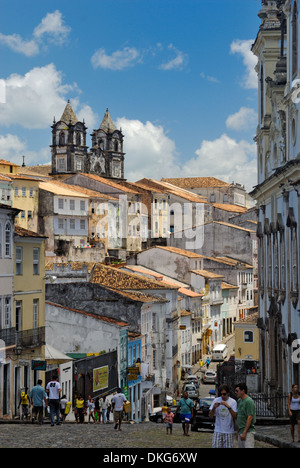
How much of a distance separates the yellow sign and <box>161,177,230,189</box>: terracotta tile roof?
409 feet

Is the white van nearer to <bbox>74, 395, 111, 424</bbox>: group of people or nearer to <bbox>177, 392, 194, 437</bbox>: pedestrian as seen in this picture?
<bbox>74, 395, 111, 424</bbox>: group of people

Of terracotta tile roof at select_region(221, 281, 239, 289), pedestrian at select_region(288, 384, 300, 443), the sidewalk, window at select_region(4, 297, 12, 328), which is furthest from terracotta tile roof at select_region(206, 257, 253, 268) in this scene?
pedestrian at select_region(288, 384, 300, 443)

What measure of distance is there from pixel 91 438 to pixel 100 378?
23.1 metres

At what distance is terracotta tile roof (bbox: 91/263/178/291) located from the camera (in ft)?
222

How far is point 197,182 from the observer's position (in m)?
173

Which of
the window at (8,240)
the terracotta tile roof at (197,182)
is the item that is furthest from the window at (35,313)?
the terracotta tile roof at (197,182)

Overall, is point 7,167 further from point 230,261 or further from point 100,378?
point 100,378

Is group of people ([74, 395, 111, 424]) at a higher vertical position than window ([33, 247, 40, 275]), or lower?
lower

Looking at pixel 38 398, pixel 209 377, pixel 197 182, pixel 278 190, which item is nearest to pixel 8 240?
pixel 278 190

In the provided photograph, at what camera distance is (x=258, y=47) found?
149ft

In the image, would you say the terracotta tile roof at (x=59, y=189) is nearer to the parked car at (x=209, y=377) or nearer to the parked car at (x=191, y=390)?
the parked car at (x=209, y=377)

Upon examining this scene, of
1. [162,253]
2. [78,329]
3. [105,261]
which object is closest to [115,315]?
[78,329]

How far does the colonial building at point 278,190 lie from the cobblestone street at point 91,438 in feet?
31.2

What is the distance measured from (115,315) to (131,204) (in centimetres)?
7382
